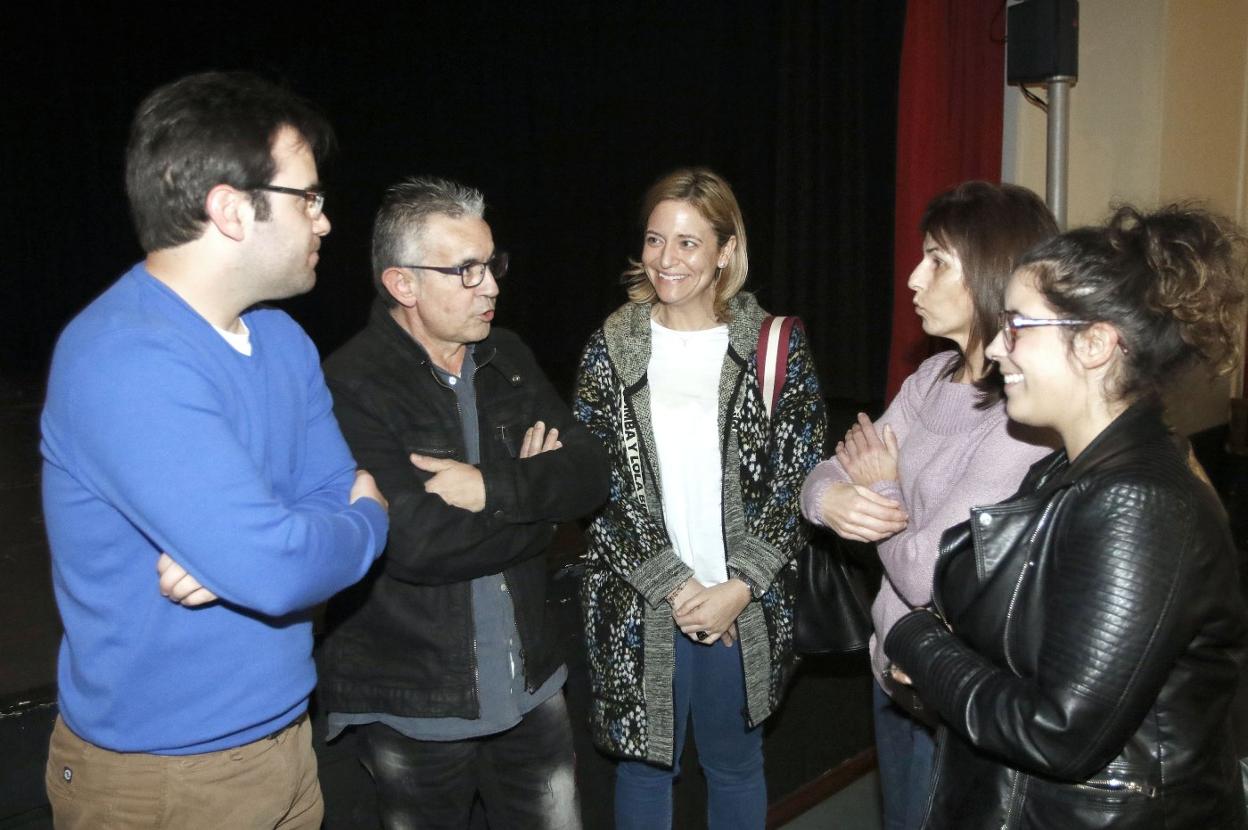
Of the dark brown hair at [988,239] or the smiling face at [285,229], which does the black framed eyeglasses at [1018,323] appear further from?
the smiling face at [285,229]

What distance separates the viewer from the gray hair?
1.94 m

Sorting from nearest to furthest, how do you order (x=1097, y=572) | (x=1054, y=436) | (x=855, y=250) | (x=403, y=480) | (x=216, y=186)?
1. (x=1097, y=572)
2. (x=216, y=186)
3. (x=1054, y=436)
4. (x=403, y=480)
5. (x=855, y=250)

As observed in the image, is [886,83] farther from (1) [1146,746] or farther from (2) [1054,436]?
(1) [1146,746]

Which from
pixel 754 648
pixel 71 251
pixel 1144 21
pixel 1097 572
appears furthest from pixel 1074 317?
pixel 71 251

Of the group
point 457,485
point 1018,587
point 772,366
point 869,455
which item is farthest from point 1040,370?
point 457,485

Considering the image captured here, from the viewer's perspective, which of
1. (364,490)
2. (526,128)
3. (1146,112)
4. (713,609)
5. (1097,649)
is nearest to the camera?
(1097,649)

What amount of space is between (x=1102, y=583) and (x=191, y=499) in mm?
1080

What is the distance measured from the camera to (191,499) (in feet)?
4.02

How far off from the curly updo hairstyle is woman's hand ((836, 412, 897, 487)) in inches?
25.8

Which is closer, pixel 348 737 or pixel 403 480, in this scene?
pixel 403 480

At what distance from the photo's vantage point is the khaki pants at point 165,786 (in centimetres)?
136

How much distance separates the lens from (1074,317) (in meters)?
1.34

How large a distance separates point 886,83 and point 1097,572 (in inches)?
191

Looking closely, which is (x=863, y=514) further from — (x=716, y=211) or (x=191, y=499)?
(x=191, y=499)
